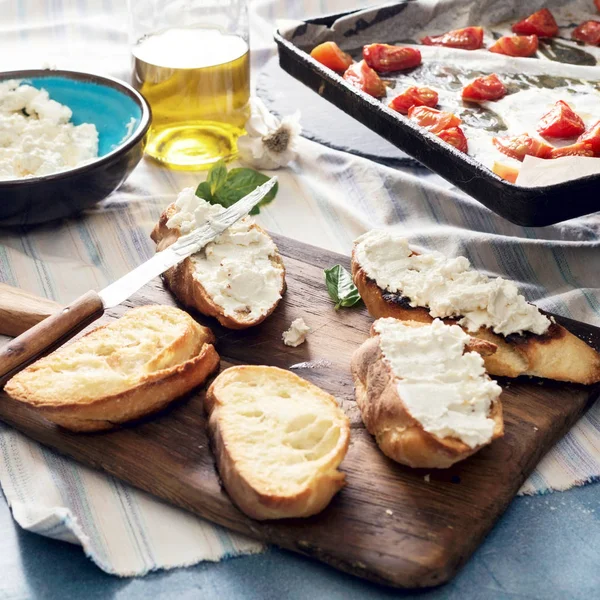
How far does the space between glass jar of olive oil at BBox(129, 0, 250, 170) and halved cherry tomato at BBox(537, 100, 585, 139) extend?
1.29 m

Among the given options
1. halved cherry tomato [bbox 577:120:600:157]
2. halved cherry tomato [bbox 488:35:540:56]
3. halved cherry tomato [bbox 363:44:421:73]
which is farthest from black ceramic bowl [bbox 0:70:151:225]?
halved cherry tomato [bbox 488:35:540:56]

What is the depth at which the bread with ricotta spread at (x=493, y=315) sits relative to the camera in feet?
8.37

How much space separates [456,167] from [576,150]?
584mm

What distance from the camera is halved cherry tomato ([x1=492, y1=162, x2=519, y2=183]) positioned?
340 cm

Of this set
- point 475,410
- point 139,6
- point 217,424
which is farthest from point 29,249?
point 475,410

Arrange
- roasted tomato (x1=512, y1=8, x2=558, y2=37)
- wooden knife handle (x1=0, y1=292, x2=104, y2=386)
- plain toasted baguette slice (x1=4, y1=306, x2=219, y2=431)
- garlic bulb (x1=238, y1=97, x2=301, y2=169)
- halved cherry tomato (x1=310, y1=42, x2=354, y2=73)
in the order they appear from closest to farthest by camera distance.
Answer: plain toasted baguette slice (x1=4, y1=306, x2=219, y2=431) < wooden knife handle (x1=0, y1=292, x2=104, y2=386) < garlic bulb (x1=238, y1=97, x2=301, y2=169) < halved cherry tomato (x1=310, y1=42, x2=354, y2=73) < roasted tomato (x1=512, y1=8, x2=558, y2=37)

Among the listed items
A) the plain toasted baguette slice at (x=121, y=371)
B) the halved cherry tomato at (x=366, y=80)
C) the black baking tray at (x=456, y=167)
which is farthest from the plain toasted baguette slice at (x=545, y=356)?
the halved cherry tomato at (x=366, y=80)

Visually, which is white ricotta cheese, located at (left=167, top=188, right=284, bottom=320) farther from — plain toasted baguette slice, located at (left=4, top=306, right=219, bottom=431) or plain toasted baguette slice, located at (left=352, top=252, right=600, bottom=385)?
plain toasted baguette slice, located at (left=352, top=252, right=600, bottom=385)

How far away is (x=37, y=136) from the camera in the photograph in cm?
355

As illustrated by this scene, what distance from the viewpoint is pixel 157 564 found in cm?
214

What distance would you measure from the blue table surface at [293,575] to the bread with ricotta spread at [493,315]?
49cm

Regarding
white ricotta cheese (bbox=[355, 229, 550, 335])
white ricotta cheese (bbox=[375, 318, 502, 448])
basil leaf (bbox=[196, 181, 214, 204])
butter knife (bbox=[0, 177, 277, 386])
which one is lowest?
basil leaf (bbox=[196, 181, 214, 204])

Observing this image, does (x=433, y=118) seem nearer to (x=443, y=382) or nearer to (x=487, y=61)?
(x=487, y=61)

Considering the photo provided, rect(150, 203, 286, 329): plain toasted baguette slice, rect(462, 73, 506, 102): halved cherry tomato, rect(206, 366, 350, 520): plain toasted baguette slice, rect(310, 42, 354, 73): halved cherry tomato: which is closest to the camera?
rect(206, 366, 350, 520): plain toasted baguette slice
